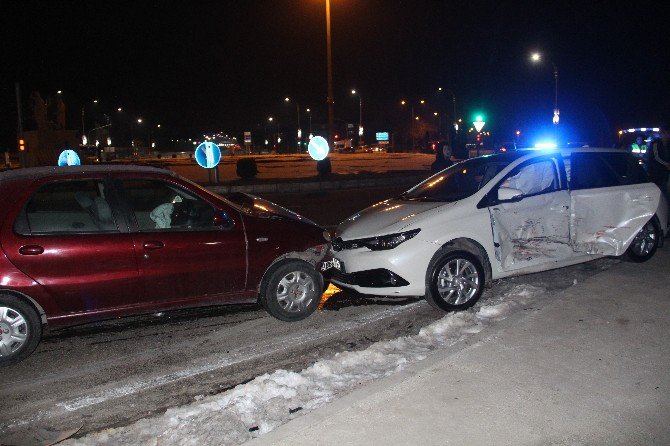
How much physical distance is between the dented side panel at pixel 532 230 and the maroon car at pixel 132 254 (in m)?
1.92

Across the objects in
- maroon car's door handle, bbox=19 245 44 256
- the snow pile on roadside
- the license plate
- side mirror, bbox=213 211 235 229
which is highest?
side mirror, bbox=213 211 235 229

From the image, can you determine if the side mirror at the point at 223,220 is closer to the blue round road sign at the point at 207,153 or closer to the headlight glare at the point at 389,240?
the headlight glare at the point at 389,240

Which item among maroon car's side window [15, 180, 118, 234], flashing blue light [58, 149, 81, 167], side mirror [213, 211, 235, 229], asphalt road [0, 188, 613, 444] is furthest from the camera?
flashing blue light [58, 149, 81, 167]

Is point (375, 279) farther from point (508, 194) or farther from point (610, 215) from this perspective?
point (610, 215)

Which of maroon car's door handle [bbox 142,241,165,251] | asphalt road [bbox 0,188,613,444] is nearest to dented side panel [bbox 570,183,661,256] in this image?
asphalt road [bbox 0,188,613,444]

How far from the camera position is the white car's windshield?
275 inches

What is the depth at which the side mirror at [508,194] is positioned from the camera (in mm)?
6289

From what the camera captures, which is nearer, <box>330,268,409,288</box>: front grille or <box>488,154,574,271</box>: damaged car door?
<box>330,268,409,288</box>: front grille

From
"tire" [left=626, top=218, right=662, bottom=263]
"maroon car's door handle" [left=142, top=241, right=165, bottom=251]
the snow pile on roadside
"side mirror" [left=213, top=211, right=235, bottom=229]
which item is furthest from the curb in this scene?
the snow pile on roadside

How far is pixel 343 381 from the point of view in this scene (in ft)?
14.0

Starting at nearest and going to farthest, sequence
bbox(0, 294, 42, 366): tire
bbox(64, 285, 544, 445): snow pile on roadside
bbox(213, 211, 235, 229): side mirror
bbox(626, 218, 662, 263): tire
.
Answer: bbox(64, 285, 544, 445): snow pile on roadside
bbox(0, 294, 42, 366): tire
bbox(213, 211, 235, 229): side mirror
bbox(626, 218, 662, 263): tire

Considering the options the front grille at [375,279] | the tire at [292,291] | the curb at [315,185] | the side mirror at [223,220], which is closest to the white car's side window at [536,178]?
the front grille at [375,279]

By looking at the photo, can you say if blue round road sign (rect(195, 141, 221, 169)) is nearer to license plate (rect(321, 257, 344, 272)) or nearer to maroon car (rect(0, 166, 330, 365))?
maroon car (rect(0, 166, 330, 365))

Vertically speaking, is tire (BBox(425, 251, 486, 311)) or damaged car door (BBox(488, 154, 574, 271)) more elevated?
damaged car door (BBox(488, 154, 574, 271))
